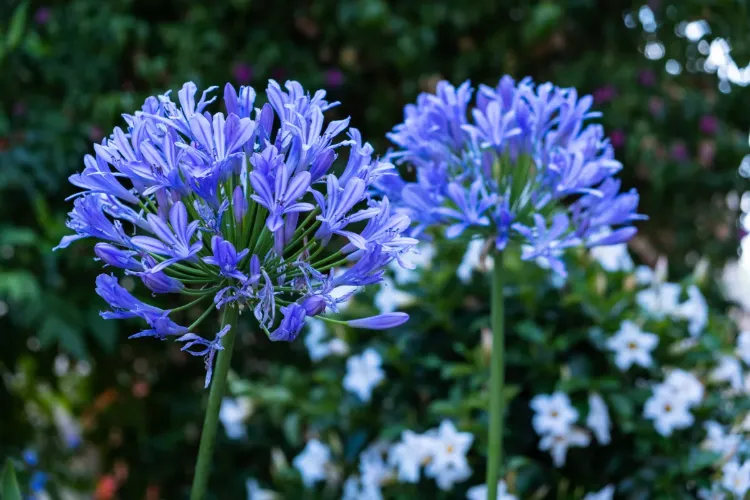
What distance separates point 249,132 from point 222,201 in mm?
113

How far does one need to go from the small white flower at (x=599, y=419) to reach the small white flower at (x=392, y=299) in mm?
618

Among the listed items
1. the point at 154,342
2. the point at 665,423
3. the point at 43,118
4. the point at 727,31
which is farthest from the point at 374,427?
Answer: the point at 727,31

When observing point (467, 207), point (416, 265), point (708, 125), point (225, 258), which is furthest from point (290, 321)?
point (708, 125)

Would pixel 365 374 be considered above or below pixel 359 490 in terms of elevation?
above

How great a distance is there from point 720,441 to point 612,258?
64 cm

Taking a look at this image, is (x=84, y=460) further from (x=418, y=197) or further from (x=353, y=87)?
(x=418, y=197)

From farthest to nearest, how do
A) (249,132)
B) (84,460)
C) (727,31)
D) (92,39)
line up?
(84,460), (727,31), (92,39), (249,132)

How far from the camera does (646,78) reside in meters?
3.30

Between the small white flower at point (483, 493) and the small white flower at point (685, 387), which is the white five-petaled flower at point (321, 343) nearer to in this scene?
the small white flower at point (483, 493)

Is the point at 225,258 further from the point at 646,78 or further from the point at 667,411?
the point at 646,78

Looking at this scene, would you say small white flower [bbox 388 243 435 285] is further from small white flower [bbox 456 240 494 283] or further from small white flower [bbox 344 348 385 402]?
small white flower [bbox 344 348 385 402]

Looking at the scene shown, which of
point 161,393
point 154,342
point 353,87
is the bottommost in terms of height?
point 161,393

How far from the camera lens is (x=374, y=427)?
2.36 meters

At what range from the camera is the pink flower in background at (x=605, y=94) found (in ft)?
10.5
